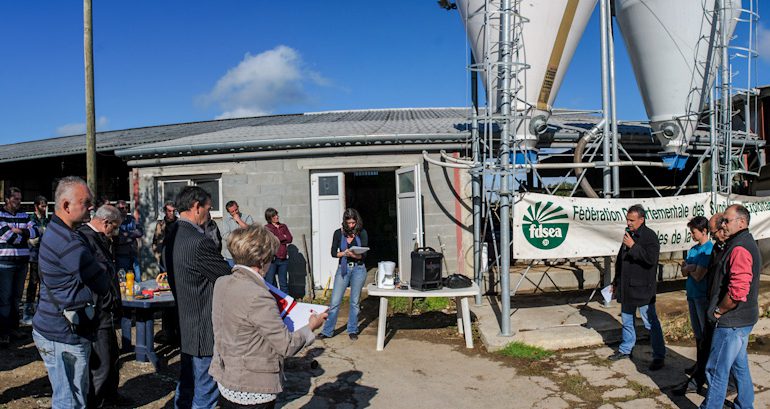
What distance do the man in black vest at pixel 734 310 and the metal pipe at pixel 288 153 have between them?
5565mm

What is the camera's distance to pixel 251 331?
9.24ft

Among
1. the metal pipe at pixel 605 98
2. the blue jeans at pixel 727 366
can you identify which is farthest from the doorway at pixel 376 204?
the blue jeans at pixel 727 366

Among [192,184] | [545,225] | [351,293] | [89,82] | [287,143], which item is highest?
[89,82]

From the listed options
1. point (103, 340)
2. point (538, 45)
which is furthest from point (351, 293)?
point (538, 45)

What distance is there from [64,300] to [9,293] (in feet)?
13.2

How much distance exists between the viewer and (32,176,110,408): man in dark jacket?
11.1ft

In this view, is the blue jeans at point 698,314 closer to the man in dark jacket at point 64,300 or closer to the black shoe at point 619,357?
the black shoe at point 619,357

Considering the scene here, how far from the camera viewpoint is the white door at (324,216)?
9.80 metres

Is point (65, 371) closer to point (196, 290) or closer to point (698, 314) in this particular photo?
point (196, 290)

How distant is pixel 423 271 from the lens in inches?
246

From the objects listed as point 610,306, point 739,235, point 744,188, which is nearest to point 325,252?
point 610,306

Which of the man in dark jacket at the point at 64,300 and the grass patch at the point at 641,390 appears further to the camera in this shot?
the grass patch at the point at 641,390

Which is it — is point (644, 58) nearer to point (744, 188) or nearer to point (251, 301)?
point (744, 188)

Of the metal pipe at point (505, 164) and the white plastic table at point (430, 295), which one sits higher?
the metal pipe at point (505, 164)
